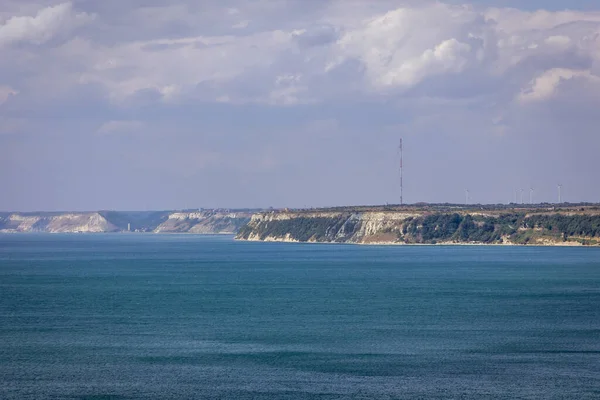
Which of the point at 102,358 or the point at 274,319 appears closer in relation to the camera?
the point at 102,358

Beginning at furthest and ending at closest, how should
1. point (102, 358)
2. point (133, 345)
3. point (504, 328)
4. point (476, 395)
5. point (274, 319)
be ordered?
point (274, 319) → point (504, 328) → point (133, 345) → point (102, 358) → point (476, 395)

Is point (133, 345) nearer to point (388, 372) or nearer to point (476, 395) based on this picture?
point (388, 372)

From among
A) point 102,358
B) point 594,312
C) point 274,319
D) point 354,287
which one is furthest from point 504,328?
point 354,287

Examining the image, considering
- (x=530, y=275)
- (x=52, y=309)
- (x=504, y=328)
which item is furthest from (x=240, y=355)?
(x=530, y=275)

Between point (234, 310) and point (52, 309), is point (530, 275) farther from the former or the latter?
point (52, 309)

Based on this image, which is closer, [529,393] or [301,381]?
[529,393]

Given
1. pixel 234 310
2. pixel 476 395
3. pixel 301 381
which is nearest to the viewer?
pixel 476 395
